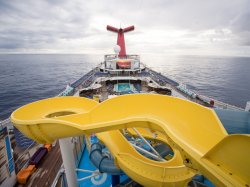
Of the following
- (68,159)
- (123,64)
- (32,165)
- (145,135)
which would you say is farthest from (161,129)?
(123,64)

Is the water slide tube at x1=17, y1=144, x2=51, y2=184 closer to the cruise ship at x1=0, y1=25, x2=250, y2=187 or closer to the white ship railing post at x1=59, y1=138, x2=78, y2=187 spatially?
the cruise ship at x1=0, y1=25, x2=250, y2=187

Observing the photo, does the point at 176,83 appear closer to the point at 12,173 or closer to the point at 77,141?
the point at 77,141

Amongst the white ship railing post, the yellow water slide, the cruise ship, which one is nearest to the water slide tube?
the cruise ship

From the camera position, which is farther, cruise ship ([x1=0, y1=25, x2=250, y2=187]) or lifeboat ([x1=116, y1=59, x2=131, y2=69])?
lifeboat ([x1=116, y1=59, x2=131, y2=69])

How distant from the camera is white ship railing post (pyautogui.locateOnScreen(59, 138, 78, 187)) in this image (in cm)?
733

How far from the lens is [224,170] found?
308 cm

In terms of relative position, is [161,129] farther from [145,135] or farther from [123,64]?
[123,64]

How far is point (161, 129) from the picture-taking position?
181 inches

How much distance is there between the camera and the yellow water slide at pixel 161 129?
2.97 metres

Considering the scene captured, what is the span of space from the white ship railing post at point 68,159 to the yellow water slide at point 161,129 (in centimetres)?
148

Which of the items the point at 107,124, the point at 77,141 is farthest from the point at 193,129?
the point at 77,141

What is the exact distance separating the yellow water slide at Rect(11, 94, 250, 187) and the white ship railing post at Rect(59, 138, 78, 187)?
4.86 feet

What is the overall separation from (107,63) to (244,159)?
39.7 metres

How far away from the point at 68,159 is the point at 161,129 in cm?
541
